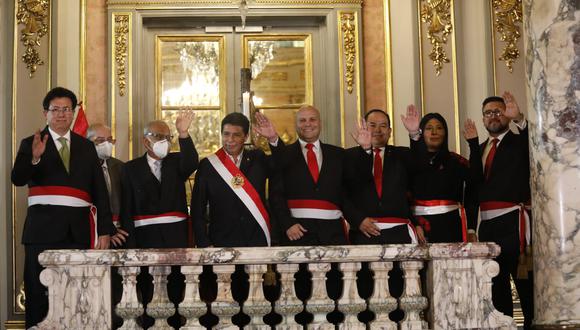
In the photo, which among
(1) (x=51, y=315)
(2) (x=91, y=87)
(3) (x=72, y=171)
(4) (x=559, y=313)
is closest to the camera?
(1) (x=51, y=315)

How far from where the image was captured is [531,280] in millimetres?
6234

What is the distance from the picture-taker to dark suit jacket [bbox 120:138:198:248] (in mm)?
6246

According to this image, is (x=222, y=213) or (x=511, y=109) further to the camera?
(x=511, y=109)

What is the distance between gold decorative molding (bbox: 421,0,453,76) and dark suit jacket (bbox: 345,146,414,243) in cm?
251

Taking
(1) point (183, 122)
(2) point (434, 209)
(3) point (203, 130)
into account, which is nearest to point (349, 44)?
(3) point (203, 130)

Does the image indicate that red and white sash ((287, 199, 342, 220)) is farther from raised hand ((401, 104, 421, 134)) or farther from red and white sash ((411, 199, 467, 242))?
raised hand ((401, 104, 421, 134))

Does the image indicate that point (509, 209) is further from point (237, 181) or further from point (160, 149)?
point (160, 149)

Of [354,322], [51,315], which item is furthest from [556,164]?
[51,315]

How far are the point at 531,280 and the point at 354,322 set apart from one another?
5.26ft

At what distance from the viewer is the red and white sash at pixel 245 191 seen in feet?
20.0

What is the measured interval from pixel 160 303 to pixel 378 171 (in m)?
1.88

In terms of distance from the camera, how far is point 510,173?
6.35 metres

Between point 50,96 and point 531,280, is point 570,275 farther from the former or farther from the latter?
point 50,96

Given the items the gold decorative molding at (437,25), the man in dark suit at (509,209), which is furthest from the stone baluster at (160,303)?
the gold decorative molding at (437,25)
